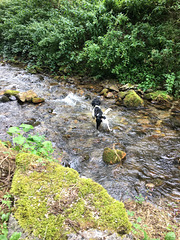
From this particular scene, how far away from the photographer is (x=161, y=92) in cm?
604

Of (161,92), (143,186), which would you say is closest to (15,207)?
(143,186)

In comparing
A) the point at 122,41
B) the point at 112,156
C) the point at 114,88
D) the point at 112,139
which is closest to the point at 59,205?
the point at 112,156

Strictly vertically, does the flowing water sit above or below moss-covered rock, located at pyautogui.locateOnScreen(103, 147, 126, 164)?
below

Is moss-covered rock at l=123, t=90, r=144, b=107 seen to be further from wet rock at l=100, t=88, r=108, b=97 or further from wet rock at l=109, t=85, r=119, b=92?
wet rock at l=100, t=88, r=108, b=97

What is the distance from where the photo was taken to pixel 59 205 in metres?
1.29

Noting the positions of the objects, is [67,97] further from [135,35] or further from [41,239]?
[41,239]

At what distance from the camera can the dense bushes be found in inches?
240

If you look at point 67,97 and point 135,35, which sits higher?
point 135,35

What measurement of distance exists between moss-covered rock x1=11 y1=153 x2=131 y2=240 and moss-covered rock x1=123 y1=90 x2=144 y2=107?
4.87 m

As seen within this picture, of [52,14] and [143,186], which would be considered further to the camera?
[52,14]

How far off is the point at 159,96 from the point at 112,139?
11.0 feet

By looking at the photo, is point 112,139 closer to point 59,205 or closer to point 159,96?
point 59,205

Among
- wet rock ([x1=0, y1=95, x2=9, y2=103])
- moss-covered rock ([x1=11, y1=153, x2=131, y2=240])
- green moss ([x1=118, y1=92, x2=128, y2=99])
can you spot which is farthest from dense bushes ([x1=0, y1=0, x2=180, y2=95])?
moss-covered rock ([x1=11, y1=153, x2=131, y2=240])

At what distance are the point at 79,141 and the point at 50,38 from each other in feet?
23.3
